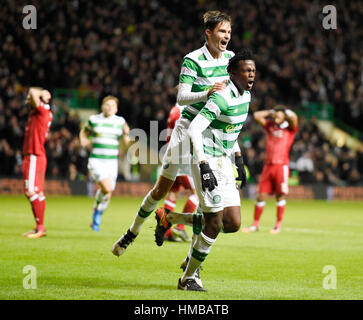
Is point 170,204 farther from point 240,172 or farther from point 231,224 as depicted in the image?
point 231,224

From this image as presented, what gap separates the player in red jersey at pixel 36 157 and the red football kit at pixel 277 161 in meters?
4.62

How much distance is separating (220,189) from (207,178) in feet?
1.31

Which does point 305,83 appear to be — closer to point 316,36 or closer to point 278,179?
point 316,36

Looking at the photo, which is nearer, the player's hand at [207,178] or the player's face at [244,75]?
the player's hand at [207,178]

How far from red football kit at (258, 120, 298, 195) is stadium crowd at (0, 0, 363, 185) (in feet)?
31.8

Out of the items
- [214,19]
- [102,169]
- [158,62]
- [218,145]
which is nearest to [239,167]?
[218,145]

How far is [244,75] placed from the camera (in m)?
6.77

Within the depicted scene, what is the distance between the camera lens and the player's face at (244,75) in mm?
6738

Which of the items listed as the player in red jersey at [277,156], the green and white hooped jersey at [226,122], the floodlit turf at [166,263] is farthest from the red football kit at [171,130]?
the green and white hooped jersey at [226,122]

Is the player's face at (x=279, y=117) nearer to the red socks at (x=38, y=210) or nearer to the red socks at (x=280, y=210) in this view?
Result: the red socks at (x=280, y=210)

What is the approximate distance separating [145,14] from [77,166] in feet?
28.1

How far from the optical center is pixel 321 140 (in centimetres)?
2722

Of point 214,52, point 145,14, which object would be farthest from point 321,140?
point 214,52

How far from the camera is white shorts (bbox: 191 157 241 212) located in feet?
21.8
